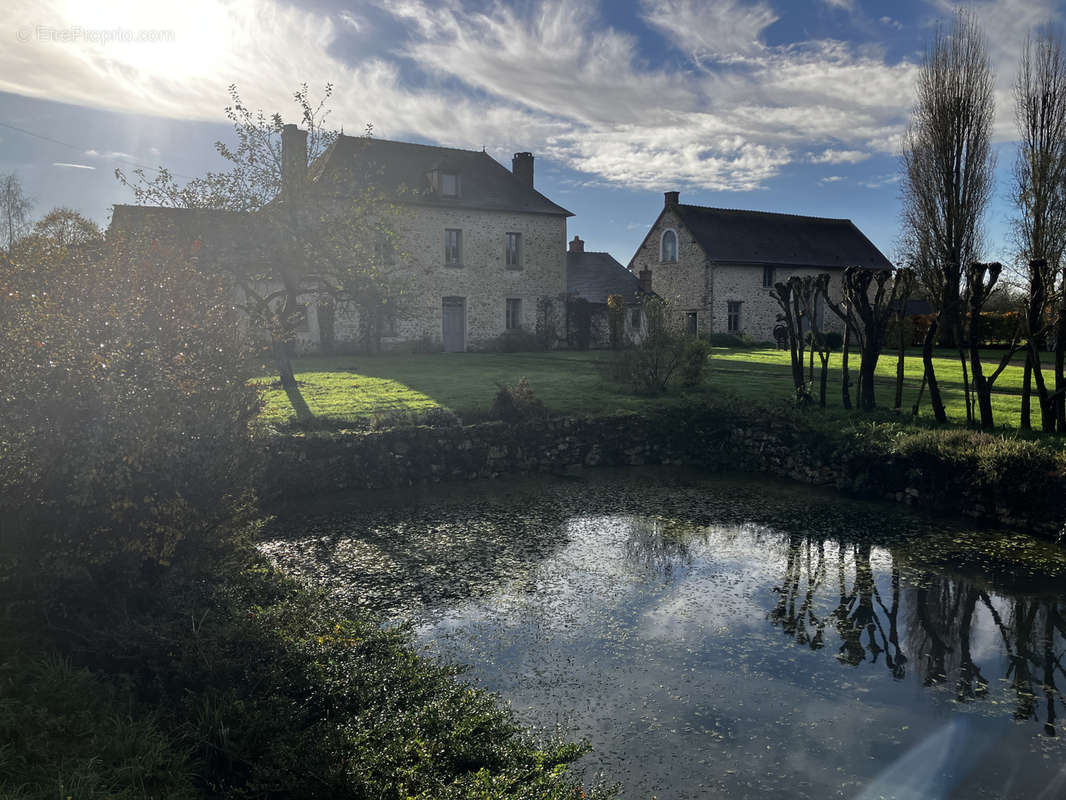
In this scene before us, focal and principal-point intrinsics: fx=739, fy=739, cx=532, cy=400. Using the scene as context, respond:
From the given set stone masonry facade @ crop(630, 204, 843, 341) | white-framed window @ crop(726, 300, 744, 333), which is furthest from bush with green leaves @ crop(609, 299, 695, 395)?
white-framed window @ crop(726, 300, 744, 333)

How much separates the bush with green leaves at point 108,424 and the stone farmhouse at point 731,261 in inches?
1119

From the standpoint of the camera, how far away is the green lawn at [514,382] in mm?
13922

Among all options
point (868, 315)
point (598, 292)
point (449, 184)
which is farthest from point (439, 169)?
point (868, 315)

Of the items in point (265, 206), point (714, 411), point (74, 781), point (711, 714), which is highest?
point (265, 206)

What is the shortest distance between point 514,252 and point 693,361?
14208 mm

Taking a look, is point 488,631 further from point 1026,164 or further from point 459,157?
point 1026,164

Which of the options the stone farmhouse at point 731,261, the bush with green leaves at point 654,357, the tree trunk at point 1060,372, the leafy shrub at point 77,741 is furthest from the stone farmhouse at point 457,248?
the leafy shrub at point 77,741

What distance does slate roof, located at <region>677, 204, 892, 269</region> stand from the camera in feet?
112

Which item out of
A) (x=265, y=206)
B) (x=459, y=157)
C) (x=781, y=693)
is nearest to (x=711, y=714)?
(x=781, y=693)

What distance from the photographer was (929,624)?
6.85 meters

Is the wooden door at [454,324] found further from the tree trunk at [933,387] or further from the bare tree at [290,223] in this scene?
the tree trunk at [933,387]

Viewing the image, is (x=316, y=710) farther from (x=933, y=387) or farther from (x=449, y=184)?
(x=449, y=184)

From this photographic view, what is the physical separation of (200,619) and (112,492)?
3.81 ft

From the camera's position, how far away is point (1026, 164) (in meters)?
28.5
